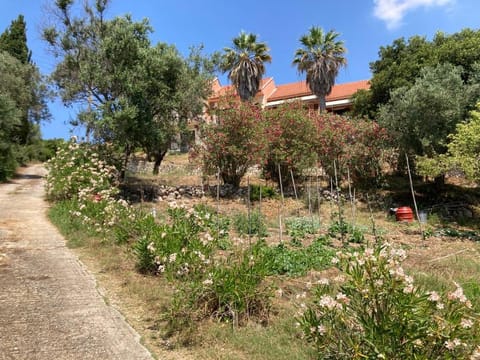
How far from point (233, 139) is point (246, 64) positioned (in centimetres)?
1309

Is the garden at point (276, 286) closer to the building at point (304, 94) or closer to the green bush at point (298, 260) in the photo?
the green bush at point (298, 260)

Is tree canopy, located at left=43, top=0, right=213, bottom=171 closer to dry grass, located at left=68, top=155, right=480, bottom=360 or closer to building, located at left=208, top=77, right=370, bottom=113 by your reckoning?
dry grass, located at left=68, top=155, right=480, bottom=360

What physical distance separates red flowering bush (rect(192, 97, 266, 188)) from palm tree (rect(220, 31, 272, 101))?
11.5 m

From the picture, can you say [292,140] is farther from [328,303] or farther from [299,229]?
[328,303]

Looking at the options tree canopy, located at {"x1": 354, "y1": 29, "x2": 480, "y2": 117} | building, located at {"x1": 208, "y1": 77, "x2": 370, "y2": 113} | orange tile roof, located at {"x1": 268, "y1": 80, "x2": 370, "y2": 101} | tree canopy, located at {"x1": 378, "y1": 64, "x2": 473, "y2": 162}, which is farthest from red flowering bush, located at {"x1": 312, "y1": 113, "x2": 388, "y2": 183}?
orange tile roof, located at {"x1": 268, "y1": 80, "x2": 370, "y2": 101}

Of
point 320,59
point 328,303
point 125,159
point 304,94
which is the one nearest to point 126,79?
point 125,159

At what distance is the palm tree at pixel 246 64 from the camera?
26.3m

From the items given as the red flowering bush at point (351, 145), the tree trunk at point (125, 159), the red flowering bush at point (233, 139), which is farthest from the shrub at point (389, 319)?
the red flowering bush at point (351, 145)

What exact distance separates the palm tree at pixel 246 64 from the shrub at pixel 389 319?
24.7 metres

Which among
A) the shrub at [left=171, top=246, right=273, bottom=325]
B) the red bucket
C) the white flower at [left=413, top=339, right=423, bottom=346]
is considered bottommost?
the red bucket

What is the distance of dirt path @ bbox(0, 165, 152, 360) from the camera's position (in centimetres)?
322

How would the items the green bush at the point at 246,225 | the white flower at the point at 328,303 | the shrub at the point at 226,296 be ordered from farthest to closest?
the green bush at the point at 246,225 → the shrub at the point at 226,296 → the white flower at the point at 328,303

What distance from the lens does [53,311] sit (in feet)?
13.2

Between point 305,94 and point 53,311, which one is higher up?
point 305,94
